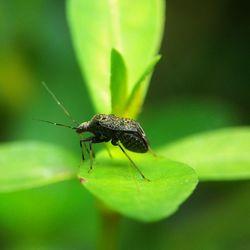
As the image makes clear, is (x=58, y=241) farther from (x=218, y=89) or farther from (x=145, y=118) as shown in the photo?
(x=218, y=89)

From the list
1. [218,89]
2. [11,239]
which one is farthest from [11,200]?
[218,89]

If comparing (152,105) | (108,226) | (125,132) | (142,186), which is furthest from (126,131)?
(152,105)

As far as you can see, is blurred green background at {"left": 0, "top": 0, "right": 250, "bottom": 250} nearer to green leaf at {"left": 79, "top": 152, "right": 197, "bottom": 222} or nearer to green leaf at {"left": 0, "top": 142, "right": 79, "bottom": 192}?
green leaf at {"left": 0, "top": 142, "right": 79, "bottom": 192}

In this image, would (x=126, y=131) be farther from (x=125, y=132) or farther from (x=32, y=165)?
(x=32, y=165)

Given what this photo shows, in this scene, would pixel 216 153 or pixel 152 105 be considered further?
pixel 152 105

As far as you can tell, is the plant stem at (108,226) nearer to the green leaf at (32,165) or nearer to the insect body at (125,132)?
the green leaf at (32,165)
